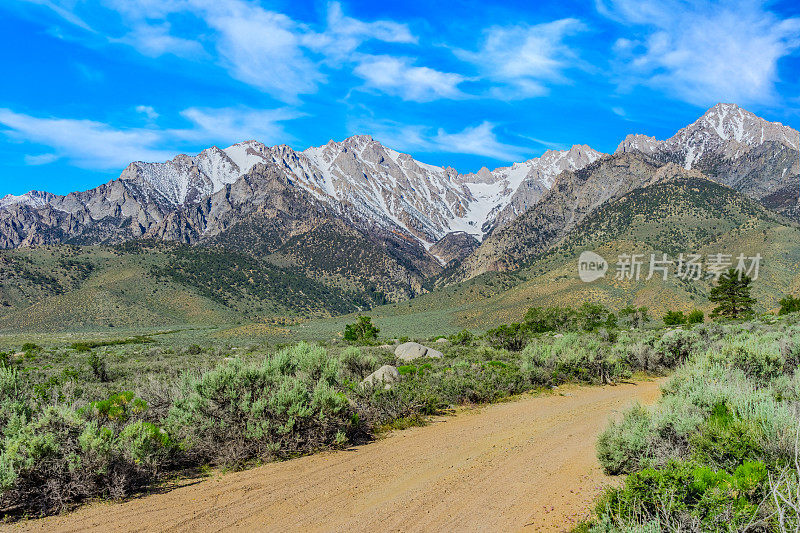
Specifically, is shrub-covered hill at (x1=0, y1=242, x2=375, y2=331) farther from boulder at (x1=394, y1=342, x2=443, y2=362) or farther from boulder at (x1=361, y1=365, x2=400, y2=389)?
boulder at (x1=361, y1=365, x2=400, y2=389)

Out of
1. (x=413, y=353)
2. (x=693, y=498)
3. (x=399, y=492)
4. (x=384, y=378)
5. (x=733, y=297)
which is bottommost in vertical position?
(x=413, y=353)

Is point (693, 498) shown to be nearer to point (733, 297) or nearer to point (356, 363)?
point (356, 363)

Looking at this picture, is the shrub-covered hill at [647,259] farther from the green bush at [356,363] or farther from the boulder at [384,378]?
the boulder at [384,378]

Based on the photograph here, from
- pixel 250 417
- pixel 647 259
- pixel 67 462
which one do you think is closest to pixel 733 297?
pixel 647 259

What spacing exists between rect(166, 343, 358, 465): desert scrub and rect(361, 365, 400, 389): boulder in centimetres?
362

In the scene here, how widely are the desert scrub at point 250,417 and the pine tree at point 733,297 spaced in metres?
51.4

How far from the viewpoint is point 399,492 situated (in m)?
6.69

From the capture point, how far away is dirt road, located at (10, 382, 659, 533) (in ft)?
18.5

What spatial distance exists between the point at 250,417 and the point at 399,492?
3.22m

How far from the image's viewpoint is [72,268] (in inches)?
4550

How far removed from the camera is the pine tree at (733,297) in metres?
46.5

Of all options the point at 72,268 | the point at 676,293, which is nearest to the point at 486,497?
the point at 676,293

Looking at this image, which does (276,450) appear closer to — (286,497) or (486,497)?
(286,497)

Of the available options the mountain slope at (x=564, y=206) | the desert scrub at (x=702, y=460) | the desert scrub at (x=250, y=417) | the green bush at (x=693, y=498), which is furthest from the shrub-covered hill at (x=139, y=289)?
the green bush at (x=693, y=498)
